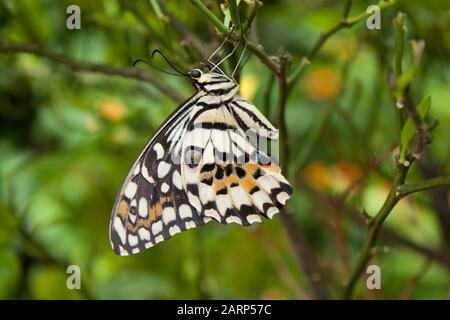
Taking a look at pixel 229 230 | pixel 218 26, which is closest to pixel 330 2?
pixel 229 230

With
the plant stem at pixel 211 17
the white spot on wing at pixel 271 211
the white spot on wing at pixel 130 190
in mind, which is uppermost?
the plant stem at pixel 211 17

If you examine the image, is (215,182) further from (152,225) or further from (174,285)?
(174,285)

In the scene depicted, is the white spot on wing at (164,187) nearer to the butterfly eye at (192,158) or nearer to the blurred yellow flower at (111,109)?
the butterfly eye at (192,158)

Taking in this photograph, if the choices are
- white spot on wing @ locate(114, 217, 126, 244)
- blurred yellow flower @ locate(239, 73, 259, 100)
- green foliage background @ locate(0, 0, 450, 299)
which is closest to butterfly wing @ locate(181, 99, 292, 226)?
white spot on wing @ locate(114, 217, 126, 244)

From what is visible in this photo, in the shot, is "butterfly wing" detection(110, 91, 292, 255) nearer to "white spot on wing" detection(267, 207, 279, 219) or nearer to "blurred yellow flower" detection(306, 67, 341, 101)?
"white spot on wing" detection(267, 207, 279, 219)

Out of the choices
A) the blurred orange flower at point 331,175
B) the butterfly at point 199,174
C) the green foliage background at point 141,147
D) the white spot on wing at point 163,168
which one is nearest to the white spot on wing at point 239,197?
the butterfly at point 199,174

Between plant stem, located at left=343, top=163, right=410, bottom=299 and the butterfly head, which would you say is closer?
plant stem, located at left=343, top=163, right=410, bottom=299

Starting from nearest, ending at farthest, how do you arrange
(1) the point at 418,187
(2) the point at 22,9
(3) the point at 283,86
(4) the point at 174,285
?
1. (1) the point at 418,187
2. (3) the point at 283,86
3. (2) the point at 22,9
4. (4) the point at 174,285

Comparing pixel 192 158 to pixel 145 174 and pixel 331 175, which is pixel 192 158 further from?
pixel 331 175
